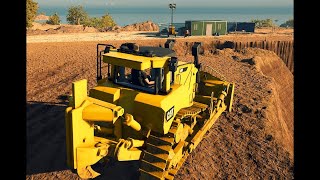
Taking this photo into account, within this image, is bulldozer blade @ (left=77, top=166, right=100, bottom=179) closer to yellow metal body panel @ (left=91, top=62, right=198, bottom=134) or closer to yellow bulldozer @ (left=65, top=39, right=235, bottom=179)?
yellow bulldozer @ (left=65, top=39, right=235, bottom=179)

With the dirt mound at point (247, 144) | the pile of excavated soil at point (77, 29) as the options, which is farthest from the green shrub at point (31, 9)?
the dirt mound at point (247, 144)

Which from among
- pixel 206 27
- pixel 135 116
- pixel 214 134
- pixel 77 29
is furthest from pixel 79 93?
pixel 77 29

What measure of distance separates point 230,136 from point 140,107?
19.9ft

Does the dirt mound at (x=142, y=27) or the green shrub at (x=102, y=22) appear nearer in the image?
the dirt mound at (x=142, y=27)

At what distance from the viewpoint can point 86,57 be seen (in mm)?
21688

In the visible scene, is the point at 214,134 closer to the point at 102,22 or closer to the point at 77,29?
the point at 77,29

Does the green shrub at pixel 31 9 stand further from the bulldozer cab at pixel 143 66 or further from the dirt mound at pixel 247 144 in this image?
the bulldozer cab at pixel 143 66

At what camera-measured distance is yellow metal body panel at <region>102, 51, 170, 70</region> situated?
23.6ft

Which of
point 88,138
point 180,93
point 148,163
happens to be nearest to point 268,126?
point 180,93

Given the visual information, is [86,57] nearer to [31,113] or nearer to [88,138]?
[31,113]

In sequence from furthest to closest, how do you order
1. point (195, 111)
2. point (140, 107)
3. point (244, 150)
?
point (244, 150) → point (195, 111) → point (140, 107)

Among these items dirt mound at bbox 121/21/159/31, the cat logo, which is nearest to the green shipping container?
dirt mound at bbox 121/21/159/31

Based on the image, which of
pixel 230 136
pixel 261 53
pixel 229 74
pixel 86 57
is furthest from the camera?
pixel 261 53

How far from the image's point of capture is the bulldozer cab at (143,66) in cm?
743
